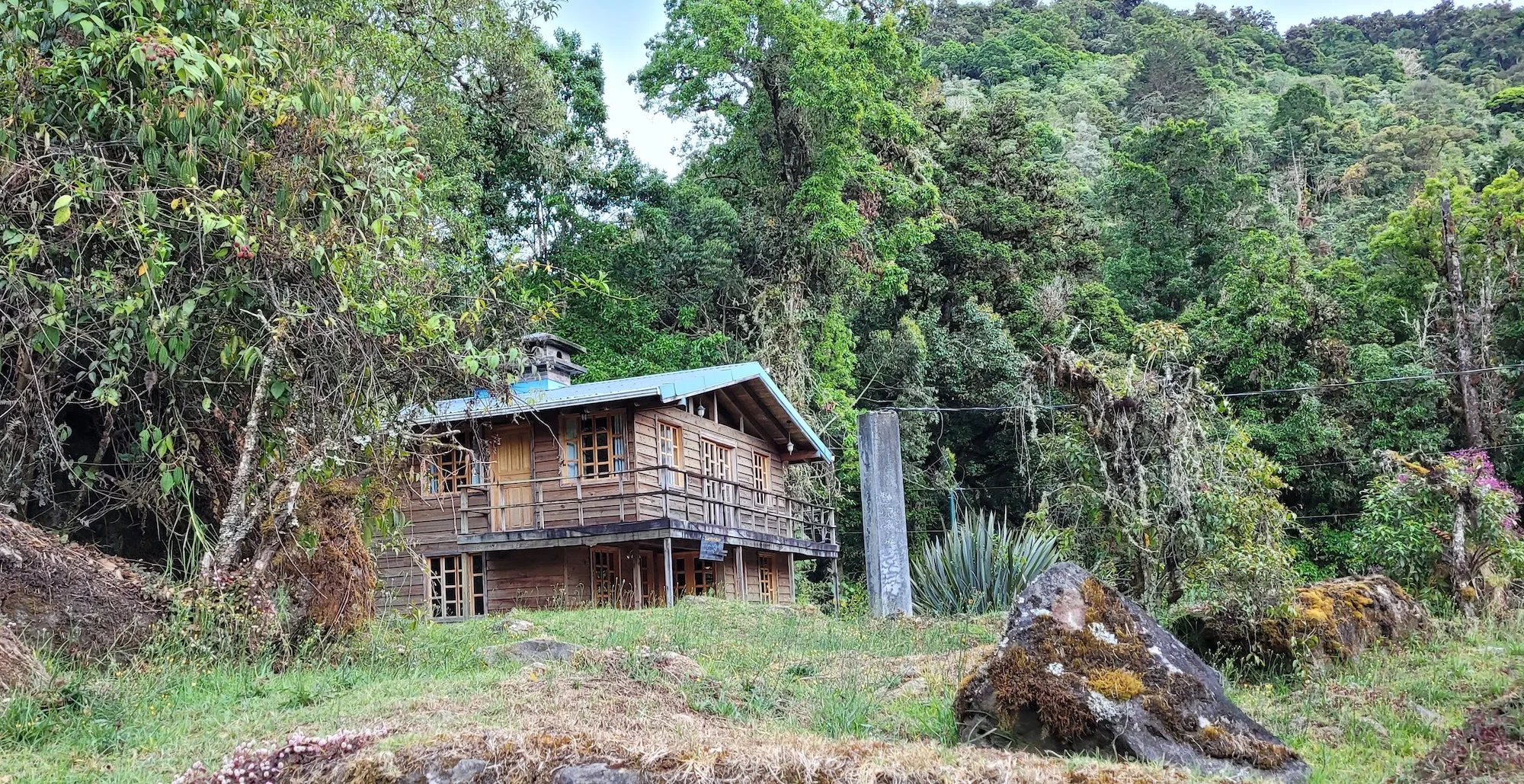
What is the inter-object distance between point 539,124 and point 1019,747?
2530 centimetres

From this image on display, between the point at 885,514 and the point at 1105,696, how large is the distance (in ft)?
24.6

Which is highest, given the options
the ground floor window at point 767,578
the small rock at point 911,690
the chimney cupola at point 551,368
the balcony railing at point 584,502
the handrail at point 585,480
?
the chimney cupola at point 551,368

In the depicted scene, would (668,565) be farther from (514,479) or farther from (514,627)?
(514,627)

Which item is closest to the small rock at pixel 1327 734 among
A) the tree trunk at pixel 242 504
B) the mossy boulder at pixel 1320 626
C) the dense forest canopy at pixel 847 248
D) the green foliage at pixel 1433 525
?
the mossy boulder at pixel 1320 626

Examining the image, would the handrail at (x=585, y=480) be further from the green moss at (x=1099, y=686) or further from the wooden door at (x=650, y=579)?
the green moss at (x=1099, y=686)

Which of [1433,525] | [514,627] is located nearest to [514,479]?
[514,627]

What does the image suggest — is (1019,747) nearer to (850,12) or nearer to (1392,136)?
(850,12)

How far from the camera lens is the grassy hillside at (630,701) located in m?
5.48

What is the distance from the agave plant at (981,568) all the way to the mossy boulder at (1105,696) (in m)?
7.37

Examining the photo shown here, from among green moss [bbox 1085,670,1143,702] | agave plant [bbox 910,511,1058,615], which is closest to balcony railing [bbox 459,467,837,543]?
agave plant [bbox 910,511,1058,615]

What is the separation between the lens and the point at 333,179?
8500 mm

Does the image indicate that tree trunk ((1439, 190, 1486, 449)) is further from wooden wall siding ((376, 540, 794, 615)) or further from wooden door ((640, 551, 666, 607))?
wooden door ((640, 551, 666, 607))

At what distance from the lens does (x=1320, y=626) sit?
8.94 metres

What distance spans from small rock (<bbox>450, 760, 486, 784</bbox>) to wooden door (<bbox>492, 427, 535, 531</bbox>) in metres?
15.0
